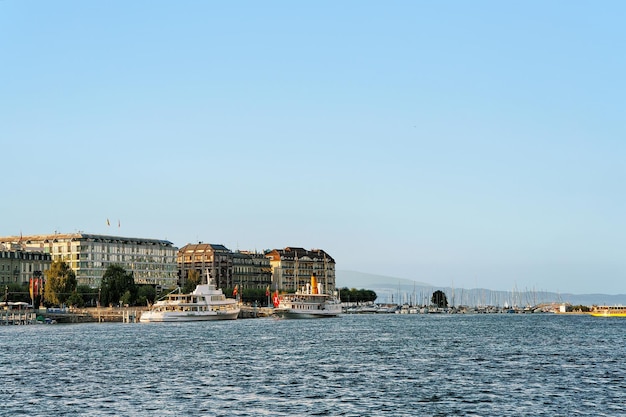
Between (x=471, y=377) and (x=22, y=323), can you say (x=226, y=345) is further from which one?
(x=22, y=323)

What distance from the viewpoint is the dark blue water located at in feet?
169

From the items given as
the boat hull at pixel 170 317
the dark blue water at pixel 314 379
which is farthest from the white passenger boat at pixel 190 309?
the dark blue water at pixel 314 379

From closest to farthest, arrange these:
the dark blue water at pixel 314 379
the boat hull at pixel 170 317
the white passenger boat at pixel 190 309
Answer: the dark blue water at pixel 314 379 < the boat hull at pixel 170 317 < the white passenger boat at pixel 190 309

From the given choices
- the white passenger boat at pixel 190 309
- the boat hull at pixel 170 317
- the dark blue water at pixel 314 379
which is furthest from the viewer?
the white passenger boat at pixel 190 309

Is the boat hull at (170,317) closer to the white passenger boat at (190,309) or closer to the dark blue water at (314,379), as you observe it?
the white passenger boat at (190,309)

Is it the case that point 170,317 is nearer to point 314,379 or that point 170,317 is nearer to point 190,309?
point 190,309

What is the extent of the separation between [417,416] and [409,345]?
54422 millimetres

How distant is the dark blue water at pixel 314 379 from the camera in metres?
51.4

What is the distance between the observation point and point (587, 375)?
223 ft

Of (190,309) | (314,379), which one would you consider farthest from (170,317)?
(314,379)

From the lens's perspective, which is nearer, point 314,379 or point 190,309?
point 314,379

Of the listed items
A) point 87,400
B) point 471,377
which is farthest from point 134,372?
point 471,377

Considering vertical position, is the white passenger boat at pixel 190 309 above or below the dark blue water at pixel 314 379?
above

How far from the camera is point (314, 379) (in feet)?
213
